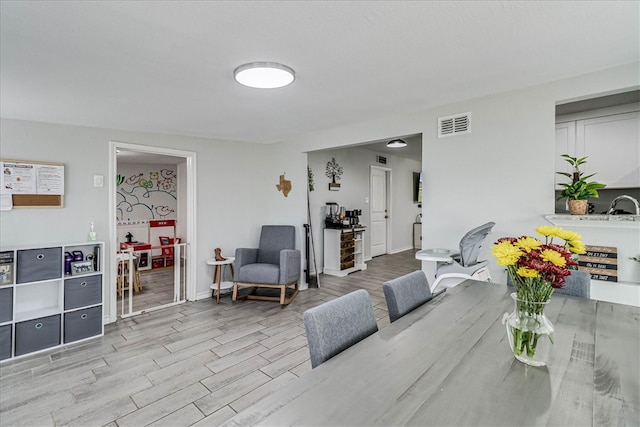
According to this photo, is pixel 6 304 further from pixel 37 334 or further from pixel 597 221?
pixel 597 221

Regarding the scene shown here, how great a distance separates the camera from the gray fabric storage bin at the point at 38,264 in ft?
9.14

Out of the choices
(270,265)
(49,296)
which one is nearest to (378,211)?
→ (270,265)

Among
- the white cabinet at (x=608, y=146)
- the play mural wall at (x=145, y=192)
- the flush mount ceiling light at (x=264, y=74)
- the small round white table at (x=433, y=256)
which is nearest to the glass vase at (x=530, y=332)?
the small round white table at (x=433, y=256)

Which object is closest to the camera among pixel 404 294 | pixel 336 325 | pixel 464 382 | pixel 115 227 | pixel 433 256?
pixel 464 382

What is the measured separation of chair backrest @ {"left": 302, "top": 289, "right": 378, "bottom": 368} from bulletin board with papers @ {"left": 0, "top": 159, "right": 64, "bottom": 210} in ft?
11.5

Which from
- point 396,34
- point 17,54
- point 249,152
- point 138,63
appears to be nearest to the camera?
point 396,34

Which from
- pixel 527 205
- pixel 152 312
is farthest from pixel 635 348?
pixel 152 312

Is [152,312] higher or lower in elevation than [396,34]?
lower

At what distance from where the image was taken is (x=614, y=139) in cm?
277

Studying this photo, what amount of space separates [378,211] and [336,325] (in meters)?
6.04

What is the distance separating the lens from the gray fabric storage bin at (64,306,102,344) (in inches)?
117

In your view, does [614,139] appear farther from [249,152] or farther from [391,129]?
[249,152]

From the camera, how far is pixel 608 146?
2.80 meters

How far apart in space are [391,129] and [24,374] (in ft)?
13.2
